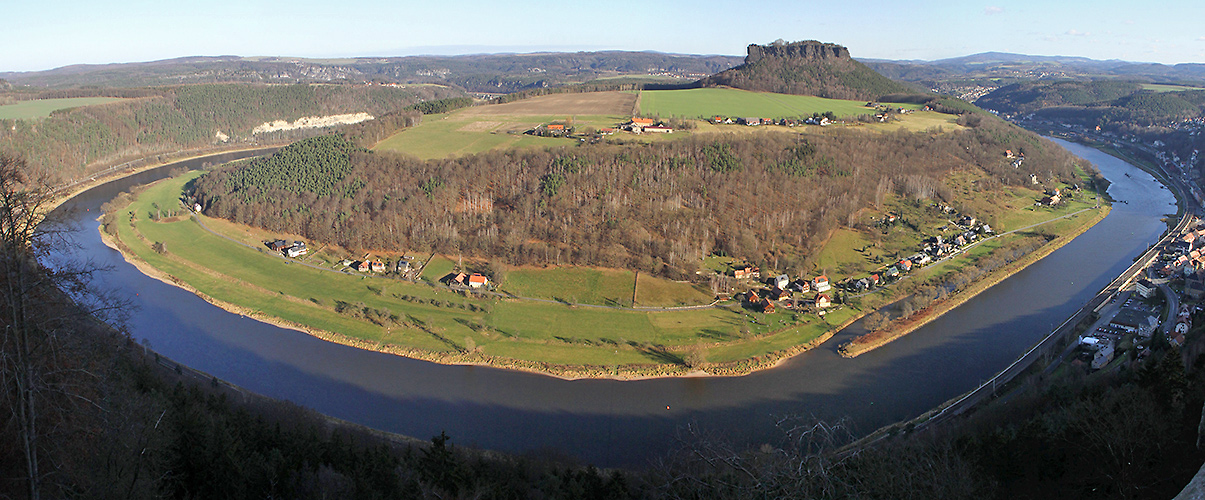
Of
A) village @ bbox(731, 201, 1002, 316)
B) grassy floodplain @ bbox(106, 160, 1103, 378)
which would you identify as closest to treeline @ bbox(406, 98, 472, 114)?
grassy floodplain @ bbox(106, 160, 1103, 378)

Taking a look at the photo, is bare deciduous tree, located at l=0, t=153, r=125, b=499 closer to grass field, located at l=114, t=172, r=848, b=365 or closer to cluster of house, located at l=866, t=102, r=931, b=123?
grass field, located at l=114, t=172, r=848, b=365

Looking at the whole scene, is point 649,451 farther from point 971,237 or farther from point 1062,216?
point 1062,216

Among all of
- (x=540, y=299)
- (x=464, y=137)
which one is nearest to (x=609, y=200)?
(x=540, y=299)

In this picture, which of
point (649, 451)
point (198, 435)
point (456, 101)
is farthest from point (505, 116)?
point (198, 435)

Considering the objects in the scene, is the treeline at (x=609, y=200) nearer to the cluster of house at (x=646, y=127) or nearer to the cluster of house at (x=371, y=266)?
the cluster of house at (x=371, y=266)

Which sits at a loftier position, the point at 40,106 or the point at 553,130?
the point at 40,106

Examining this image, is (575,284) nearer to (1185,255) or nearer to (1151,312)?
(1151,312)

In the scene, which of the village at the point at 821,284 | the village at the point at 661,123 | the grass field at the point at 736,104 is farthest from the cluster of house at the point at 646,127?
the village at the point at 821,284
